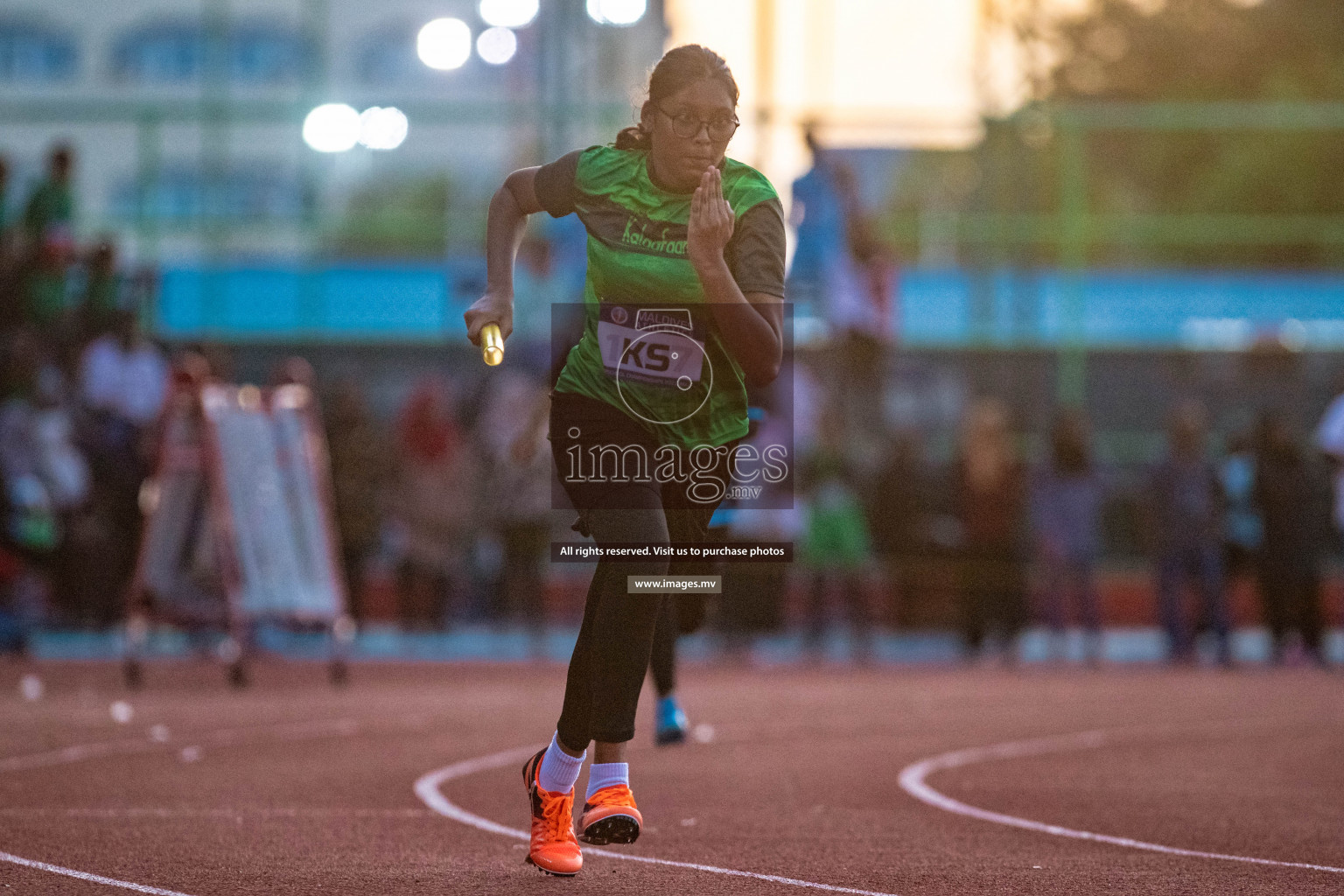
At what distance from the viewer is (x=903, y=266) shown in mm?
23703

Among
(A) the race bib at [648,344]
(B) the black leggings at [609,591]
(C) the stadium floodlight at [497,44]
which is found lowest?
(B) the black leggings at [609,591]

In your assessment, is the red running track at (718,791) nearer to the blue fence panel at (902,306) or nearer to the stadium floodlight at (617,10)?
the stadium floodlight at (617,10)

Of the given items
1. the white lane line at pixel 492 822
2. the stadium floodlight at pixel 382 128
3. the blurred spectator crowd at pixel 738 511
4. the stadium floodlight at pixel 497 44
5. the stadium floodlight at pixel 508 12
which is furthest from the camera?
the stadium floodlight at pixel 382 128

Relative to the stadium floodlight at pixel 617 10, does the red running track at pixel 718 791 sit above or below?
below

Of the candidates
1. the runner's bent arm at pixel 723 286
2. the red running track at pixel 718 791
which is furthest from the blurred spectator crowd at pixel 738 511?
the runner's bent arm at pixel 723 286

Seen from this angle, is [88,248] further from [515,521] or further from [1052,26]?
[1052,26]

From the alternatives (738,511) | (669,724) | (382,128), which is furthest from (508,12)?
(669,724)

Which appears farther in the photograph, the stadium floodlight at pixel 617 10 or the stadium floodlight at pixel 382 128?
the stadium floodlight at pixel 382 128

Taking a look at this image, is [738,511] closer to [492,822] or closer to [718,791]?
[718,791]

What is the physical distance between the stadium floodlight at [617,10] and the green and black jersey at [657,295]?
13.5 m

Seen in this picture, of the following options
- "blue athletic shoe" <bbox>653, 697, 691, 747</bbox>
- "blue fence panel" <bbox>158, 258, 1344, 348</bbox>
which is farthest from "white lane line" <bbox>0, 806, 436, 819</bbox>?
"blue fence panel" <bbox>158, 258, 1344, 348</bbox>

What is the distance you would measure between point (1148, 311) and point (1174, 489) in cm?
851

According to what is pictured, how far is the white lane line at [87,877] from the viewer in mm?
5285

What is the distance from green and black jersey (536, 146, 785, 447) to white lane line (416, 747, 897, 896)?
1.12m
